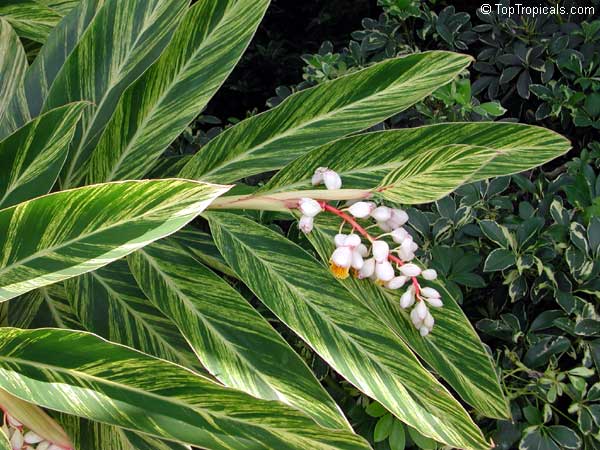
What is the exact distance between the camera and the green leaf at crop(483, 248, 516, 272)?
0.94 metres

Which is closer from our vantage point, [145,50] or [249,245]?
[249,245]

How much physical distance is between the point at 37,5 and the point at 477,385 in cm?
85

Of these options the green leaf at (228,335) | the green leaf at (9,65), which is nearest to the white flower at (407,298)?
the green leaf at (228,335)

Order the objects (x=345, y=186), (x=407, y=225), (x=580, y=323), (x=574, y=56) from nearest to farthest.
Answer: (x=345, y=186) → (x=580, y=323) → (x=407, y=225) → (x=574, y=56)

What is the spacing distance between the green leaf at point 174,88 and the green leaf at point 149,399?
0.27 metres

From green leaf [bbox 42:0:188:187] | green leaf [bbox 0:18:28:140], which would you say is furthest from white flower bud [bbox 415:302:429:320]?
green leaf [bbox 0:18:28:140]

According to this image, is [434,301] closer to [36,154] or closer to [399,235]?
[399,235]

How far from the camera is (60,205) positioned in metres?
0.50

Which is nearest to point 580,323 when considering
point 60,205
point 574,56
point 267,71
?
point 574,56

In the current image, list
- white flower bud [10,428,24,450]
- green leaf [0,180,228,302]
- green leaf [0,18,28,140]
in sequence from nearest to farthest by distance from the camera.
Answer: green leaf [0,180,228,302] → white flower bud [10,428,24,450] → green leaf [0,18,28,140]

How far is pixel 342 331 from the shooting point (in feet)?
2.12

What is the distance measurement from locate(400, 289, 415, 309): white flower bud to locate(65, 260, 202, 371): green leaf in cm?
25

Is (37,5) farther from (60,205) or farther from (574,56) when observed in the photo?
(574,56)

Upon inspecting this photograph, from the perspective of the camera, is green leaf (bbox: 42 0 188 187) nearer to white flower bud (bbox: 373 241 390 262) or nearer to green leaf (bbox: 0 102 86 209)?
green leaf (bbox: 0 102 86 209)
